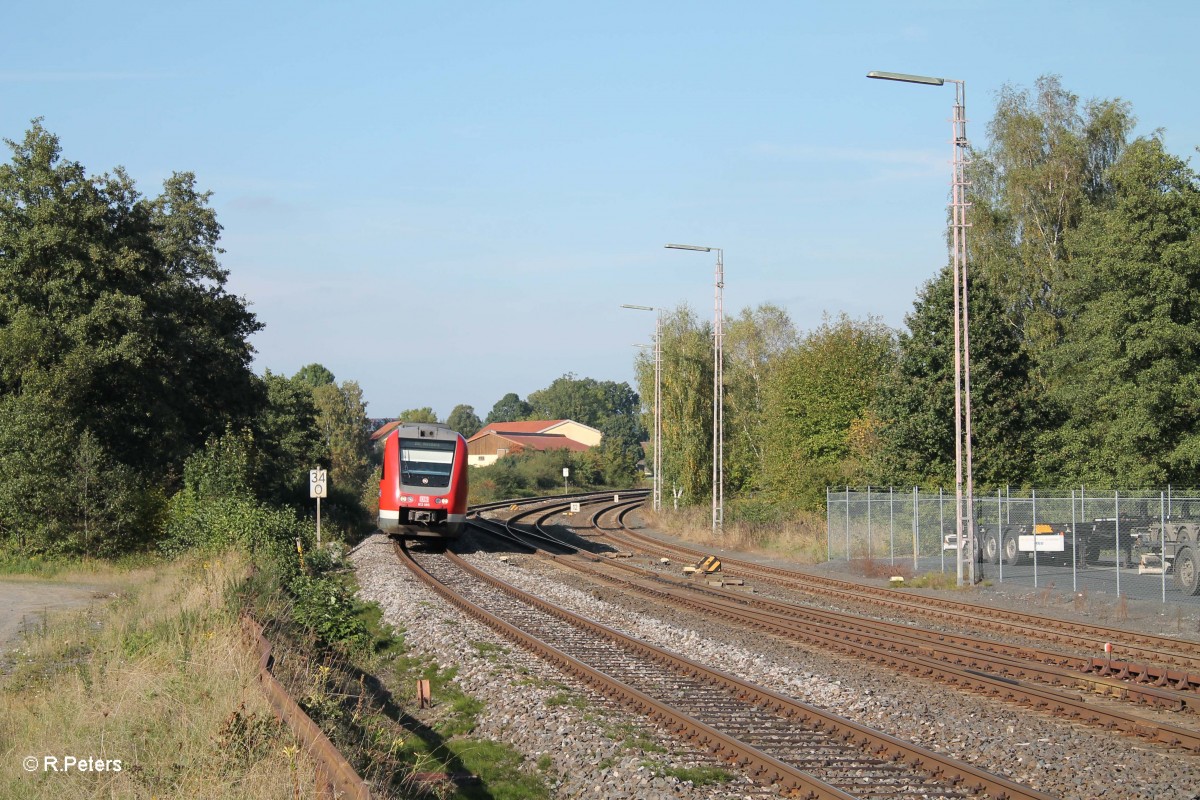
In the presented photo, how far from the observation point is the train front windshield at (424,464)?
28828 mm

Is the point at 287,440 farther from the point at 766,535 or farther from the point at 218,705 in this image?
the point at 218,705

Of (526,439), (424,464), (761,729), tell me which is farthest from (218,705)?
(526,439)

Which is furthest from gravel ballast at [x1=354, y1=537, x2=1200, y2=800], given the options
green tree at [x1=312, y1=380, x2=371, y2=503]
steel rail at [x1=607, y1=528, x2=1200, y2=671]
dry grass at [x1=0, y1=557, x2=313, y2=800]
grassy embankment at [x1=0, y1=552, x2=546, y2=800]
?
green tree at [x1=312, y1=380, x2=371, y2=503]

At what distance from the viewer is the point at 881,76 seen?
18594mm

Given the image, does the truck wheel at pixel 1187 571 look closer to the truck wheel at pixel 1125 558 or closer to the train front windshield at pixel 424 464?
the truck wheel at pixel 1125 558

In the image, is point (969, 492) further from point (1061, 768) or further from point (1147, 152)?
point (1147, 152)

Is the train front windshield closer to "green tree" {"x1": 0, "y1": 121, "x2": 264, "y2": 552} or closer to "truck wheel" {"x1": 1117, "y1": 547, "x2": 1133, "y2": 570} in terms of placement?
"green tree" {"x1": 0, "y1": 121, "x2": 264, "y2": 552}

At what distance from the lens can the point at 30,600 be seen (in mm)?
19281

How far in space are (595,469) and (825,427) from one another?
182ft

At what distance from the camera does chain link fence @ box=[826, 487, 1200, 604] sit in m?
21.1

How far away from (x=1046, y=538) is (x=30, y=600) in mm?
19780

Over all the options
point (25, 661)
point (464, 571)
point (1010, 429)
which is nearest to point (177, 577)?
point (25, 661)

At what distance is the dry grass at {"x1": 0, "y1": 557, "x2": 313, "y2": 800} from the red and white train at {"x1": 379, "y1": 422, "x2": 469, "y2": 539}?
1465 centimetres

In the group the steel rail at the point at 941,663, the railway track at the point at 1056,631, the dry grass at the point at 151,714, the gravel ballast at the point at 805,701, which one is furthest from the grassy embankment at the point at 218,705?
the railway track at the point at 1056,631
